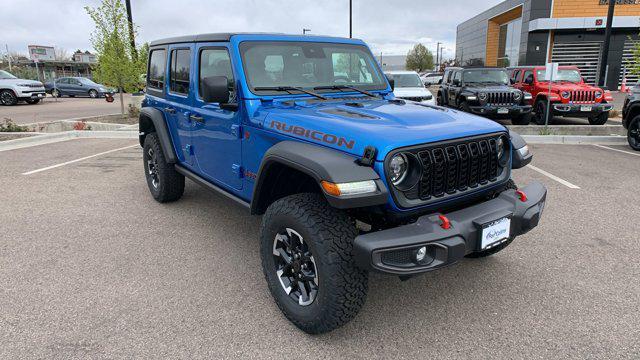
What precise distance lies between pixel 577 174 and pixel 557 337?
4.74m

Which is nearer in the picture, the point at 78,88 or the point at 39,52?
the point at 78,88

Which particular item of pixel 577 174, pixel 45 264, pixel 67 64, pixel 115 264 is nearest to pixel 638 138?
pixel 577 174

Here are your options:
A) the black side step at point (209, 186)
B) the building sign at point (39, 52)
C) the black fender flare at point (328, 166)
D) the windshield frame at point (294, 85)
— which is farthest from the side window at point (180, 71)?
the building sign at point (39, 52)

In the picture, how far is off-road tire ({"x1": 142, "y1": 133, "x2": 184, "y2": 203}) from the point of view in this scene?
16.3ft

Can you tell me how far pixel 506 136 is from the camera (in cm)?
309

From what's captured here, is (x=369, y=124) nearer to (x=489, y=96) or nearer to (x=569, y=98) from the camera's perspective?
(x=489, y=96)

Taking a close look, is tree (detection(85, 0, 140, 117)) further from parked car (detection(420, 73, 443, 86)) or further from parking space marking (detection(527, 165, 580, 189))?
parked car (detection(420, 73, 443, 86))

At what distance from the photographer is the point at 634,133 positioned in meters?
8.33

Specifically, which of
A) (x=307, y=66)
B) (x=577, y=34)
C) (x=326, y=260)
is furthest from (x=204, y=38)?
(x=577, y=34)

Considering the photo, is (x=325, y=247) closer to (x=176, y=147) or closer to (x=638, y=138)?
(x=176, y=147)

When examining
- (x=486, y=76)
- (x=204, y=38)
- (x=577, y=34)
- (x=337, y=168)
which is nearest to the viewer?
(x=337, y=168)

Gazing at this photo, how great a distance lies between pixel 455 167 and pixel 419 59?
76.5 metres

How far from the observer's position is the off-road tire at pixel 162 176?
16.3 feet

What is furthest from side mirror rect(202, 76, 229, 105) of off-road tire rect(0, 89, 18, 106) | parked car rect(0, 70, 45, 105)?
off-road tire rect(0, 89, 18, 106)
